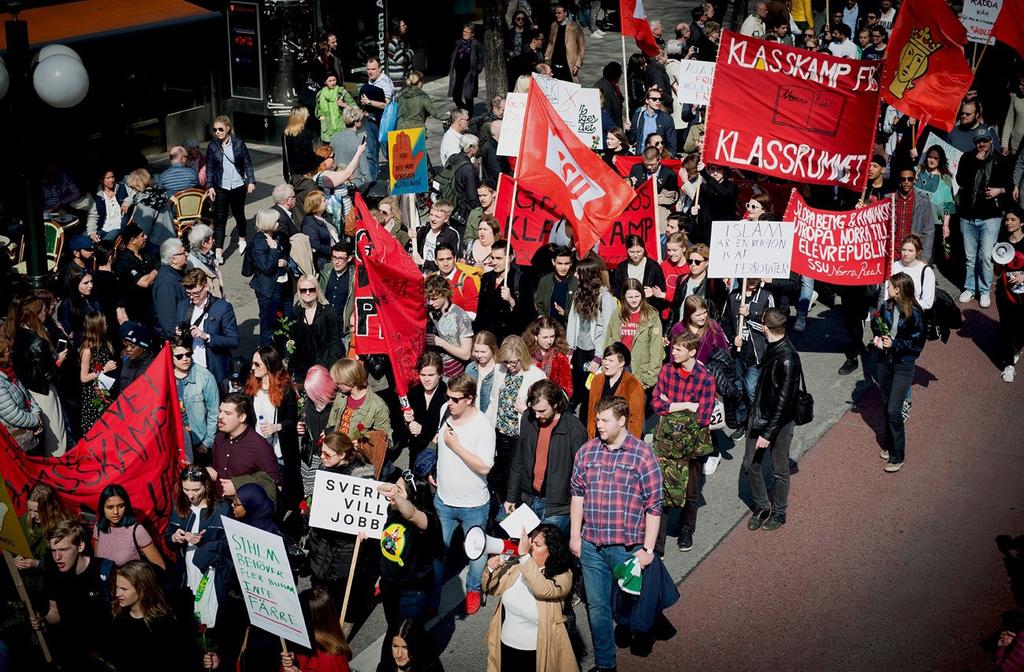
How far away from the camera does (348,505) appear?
7.84m

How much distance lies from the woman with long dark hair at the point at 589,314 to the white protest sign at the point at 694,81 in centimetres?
731

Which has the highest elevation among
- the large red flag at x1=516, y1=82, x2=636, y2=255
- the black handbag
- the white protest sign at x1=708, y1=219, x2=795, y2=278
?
the large red flag at x1=516, y1=82, x2=636, y2=255

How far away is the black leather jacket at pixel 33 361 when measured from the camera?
9625mm

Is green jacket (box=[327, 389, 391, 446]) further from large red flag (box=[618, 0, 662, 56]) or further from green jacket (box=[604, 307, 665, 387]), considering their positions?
large red flag (box=[618, 0, 662, 56])

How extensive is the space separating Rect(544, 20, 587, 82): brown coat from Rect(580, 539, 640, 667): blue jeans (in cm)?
1573

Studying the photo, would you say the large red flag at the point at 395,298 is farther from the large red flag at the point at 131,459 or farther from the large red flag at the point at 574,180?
the large red flag at the point at 131,459

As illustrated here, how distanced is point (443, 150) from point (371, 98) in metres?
2.98

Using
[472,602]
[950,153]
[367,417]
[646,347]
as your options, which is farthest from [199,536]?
[950,153]

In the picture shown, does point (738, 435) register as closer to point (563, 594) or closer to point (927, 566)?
point (927, 566)

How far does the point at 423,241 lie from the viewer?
13453 mm

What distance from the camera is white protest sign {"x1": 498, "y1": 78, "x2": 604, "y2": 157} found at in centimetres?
1455

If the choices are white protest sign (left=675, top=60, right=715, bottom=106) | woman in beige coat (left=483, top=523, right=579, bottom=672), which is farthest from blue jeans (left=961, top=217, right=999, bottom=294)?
woman in beige coat (left=483, top=523, right=579, bottom=672)

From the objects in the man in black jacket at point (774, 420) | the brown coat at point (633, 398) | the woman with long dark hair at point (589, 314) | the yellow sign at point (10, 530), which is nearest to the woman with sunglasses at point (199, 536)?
the yellow sign at point (10, 530)

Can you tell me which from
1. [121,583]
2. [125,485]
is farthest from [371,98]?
[121,583]
